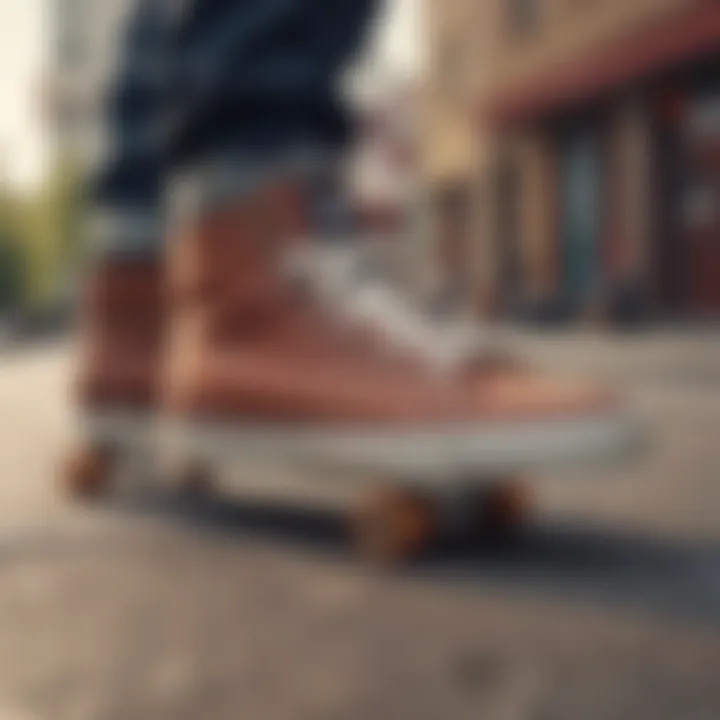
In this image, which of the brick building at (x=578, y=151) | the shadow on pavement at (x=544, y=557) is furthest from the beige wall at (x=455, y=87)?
the shadow on pavement at (x=544, y=557)

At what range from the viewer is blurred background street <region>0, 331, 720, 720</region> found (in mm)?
283

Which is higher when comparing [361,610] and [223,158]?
[223,158]

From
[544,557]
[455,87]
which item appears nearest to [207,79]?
[455,87]

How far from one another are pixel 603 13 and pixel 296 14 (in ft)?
0.21

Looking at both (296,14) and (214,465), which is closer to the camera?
(296,14)

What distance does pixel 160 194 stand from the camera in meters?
0.31

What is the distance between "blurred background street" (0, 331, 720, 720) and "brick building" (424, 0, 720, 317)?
0.02m

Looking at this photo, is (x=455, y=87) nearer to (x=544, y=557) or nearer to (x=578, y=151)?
(x=578, y=151)

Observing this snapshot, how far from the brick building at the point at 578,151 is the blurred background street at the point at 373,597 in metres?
0.02

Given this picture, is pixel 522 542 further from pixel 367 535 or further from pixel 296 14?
pixel 296 14

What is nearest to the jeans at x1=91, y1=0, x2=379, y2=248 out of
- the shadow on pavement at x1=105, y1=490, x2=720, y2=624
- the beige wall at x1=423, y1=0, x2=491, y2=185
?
the beige wall at x1=423, y1=0, x2=491, y2=185

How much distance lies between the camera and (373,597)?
357 mm

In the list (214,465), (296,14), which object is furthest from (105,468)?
(296,14)

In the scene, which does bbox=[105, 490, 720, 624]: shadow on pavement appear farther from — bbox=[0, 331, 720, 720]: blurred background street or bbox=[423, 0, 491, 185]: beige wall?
bbox=[423, 0, 491, 185]: beige wall
